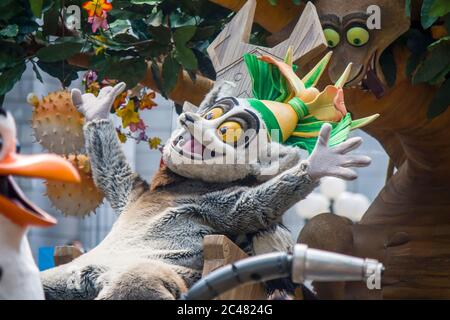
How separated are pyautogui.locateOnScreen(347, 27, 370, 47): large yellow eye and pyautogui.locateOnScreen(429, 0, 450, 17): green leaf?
0.24 m

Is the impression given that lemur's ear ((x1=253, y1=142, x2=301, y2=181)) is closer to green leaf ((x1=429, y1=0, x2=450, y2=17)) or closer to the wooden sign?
the wooden sign

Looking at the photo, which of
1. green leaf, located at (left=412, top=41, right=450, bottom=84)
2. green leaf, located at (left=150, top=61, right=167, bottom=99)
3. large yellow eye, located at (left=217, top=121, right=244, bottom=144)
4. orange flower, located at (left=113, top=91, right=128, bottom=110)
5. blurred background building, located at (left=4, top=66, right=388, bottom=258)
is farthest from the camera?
blurred background building, located at (left=4, top=66, right=388, bottom=258)

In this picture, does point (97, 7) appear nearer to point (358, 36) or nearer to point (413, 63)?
point (358, 36)

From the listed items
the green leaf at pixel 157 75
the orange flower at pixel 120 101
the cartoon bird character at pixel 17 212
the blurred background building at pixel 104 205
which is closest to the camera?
the cartoon bird character at pixel 17 212

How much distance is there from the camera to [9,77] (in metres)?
3.13

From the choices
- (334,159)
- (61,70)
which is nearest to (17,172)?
(334,159)

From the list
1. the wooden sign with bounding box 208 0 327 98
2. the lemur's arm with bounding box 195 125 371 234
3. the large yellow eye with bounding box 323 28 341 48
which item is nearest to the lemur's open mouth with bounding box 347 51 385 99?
the large yellow eye with bounding box 323 28 341 48

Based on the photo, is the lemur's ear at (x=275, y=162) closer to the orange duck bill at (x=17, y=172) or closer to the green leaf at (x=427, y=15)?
the green leaf at (x=427, y=15)

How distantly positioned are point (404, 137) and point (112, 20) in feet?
3.48

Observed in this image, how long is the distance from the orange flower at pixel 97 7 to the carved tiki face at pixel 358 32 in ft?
2.15

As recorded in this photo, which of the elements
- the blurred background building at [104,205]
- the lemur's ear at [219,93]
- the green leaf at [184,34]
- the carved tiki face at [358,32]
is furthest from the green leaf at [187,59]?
the blurred background building at [104,205]

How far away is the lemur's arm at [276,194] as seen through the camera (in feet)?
7.84

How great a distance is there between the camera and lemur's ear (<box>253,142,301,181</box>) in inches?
103

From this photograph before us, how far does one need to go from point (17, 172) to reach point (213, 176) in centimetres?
104
